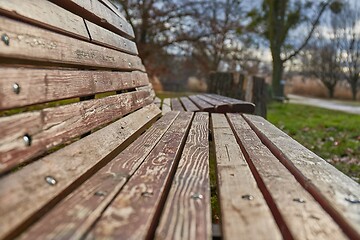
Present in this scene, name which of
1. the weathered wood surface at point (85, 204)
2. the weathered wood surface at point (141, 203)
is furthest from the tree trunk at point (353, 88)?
the weathered wood surface at point (85, 204)

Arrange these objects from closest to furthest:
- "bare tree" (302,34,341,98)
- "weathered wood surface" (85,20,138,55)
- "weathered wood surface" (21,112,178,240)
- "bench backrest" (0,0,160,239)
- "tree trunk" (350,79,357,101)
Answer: "weathered wood surface" (21,112,178,240)
"bench backrest" (0,0,160,239)
"weathered wood surface" (85,20,138,55)
"tree trunk" (350,79,357,101)
"bare tree" (302,34,341,98)

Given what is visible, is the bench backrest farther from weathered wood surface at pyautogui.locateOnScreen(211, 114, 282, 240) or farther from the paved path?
the paved path

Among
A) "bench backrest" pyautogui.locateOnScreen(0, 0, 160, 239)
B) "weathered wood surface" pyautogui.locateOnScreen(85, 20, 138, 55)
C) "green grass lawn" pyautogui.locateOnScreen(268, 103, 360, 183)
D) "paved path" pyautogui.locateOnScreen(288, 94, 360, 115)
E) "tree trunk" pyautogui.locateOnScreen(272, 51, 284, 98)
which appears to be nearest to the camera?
"bench backrest" pyautogui.locateOnScreen(0, 0, 160, 239)

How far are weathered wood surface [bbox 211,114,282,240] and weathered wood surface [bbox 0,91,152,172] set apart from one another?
20.8 inches

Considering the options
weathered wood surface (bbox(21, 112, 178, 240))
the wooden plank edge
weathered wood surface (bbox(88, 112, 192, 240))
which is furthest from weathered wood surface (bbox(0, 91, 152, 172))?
the wooden plank edge

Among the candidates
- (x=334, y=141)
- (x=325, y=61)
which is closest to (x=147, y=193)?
(x=334, y=141)

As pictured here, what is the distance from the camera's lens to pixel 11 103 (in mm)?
952

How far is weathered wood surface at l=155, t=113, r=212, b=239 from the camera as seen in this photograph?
81 cm

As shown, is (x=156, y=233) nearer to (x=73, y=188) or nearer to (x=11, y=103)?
(x=73, y=188)

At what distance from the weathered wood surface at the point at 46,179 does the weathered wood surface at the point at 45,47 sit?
300mm

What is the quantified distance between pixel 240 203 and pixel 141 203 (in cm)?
26

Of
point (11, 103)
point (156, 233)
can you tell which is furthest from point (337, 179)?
point (11, 103)

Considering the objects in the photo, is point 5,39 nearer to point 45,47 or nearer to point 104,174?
point 45,47

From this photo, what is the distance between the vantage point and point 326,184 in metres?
1.14
